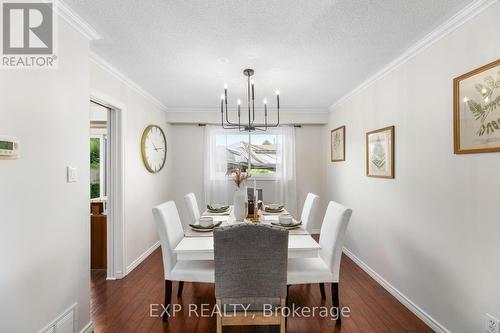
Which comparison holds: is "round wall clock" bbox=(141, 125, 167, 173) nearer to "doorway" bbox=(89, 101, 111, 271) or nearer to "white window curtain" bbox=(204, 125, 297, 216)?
"doorway" bbox=(89, 101, 111, 271)

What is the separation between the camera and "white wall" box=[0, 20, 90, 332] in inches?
57.2

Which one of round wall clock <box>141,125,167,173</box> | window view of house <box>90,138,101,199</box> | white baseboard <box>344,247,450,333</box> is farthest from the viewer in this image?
window view of house <box>90,138,101,199</box>

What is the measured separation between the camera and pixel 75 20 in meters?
1.96

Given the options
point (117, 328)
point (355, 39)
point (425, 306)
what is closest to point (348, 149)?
point (355, 39)

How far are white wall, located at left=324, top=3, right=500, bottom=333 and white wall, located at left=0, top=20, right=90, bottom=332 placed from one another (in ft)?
9.25

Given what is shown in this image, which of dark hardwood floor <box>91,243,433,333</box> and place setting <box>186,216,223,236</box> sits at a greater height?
place setting <box>186,216,223,236</box>

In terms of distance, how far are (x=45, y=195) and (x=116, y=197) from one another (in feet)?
5.14

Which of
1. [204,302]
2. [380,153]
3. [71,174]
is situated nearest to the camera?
[71,174]

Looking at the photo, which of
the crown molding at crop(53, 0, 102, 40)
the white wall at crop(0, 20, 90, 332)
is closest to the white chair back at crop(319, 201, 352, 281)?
the white wall at crop(0, 20, 90, 332)

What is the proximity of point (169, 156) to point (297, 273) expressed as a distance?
3534 millimetres

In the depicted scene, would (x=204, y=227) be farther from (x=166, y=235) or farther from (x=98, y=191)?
(x=98, y=191)

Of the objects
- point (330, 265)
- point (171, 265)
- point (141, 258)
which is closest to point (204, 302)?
point (171, 265)

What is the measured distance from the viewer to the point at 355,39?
2287mm

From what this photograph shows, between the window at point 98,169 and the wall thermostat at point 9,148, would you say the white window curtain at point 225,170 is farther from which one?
the wall thermostat at point 9,148
